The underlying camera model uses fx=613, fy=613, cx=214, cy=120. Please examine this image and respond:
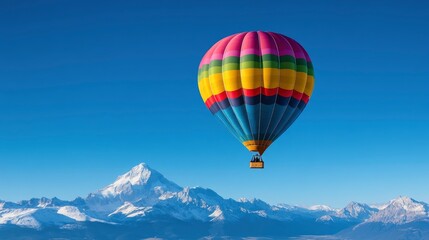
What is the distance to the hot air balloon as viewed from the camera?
110188mm

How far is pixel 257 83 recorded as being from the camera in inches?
4336

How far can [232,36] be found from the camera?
117062 millimetres

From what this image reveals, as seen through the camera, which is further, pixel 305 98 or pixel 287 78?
pixel 305 98

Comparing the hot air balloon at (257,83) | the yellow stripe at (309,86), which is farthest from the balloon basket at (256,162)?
the yellow stripe at (309,86)

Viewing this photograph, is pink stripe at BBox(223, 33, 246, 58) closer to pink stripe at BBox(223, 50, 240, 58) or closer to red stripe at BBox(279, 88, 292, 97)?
pink stripe at BBox(223, 50, 240, 58)

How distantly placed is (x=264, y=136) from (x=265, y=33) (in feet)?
64.4

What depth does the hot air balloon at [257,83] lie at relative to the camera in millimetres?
110188

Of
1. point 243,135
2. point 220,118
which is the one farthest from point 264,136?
point 220,118

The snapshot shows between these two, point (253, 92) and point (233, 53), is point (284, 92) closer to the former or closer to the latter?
point (253, 92)

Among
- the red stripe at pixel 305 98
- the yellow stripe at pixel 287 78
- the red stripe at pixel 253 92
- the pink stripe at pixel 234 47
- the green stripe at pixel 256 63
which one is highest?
the pink stripe at pixel 234 47

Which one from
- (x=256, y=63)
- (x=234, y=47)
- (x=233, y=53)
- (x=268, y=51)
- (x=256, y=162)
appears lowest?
(x=256, y=162)

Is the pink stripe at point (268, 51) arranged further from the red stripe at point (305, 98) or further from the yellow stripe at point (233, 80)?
the red stripe at point (305, 98)

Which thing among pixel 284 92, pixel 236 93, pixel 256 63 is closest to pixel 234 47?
pixel 256 63

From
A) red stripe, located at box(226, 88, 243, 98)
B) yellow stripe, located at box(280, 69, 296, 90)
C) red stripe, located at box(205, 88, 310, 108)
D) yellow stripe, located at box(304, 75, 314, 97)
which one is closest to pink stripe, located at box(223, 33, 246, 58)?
red stripe, located at box(226, 88, 243, 98)
